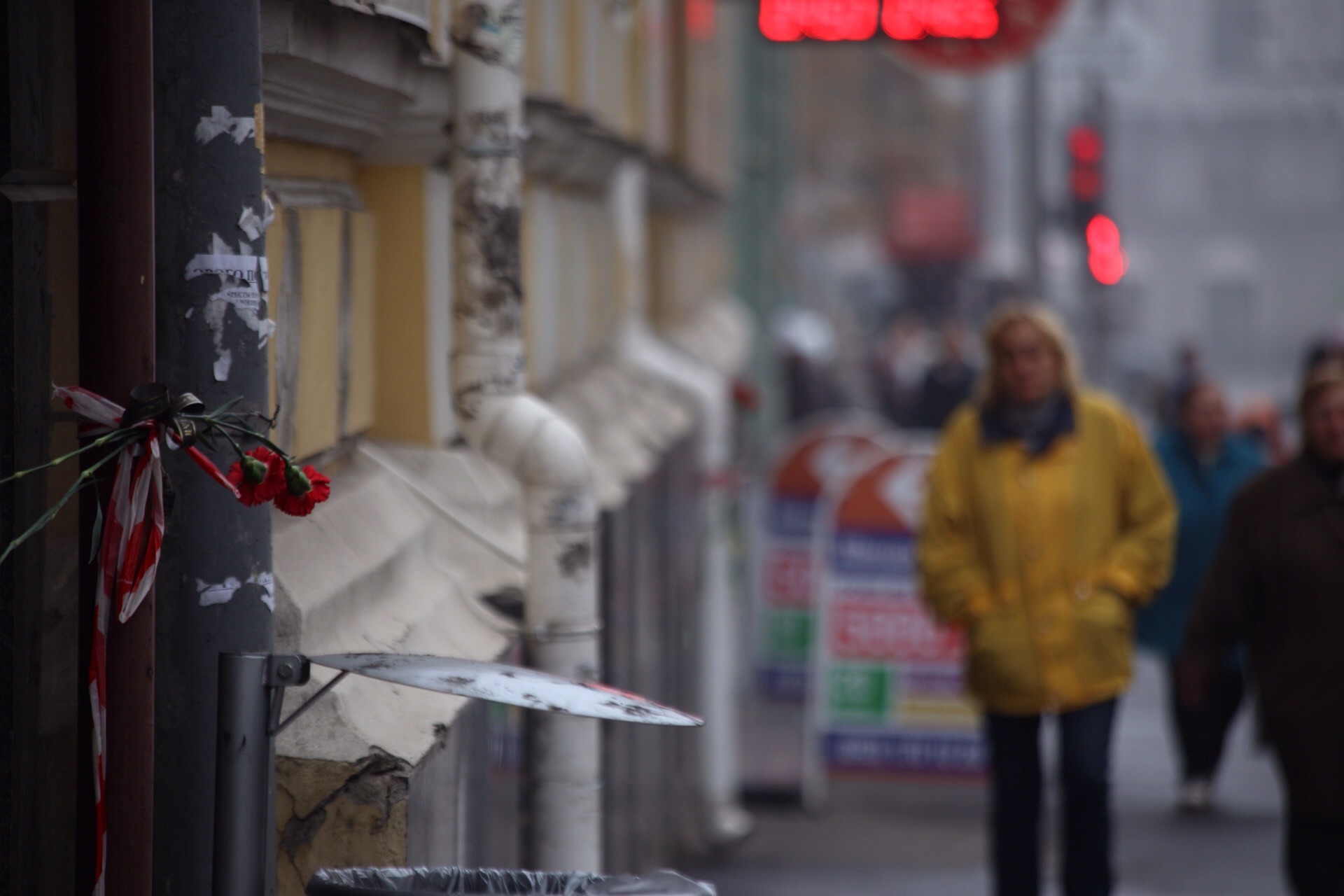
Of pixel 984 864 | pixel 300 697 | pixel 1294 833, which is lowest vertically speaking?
pixel 984 864

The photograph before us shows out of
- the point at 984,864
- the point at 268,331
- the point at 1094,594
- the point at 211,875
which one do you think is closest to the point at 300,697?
the point at 211,875

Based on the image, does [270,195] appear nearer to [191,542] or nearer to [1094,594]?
[191,542]

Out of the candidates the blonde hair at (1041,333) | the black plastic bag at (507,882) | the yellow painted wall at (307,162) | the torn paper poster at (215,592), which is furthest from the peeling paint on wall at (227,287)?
the blonde hair at (1041,333)

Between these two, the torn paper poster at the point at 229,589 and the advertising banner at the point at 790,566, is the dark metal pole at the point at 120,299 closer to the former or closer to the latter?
the torn paper poster at the point at 229,589

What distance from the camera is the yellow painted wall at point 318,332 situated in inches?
124

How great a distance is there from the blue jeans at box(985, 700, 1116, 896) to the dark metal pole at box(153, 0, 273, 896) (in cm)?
298

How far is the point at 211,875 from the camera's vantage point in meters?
2.17

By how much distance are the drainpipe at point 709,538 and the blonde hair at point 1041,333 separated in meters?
2.37

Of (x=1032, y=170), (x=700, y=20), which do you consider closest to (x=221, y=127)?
(x=1032, y=170)

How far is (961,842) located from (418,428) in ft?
12.9

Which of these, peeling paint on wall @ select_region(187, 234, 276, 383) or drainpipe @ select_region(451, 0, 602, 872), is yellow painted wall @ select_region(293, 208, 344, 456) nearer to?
drainpipe @ select_region(451, 0, 602, 872)

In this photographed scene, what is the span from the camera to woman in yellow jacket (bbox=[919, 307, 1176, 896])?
469cm

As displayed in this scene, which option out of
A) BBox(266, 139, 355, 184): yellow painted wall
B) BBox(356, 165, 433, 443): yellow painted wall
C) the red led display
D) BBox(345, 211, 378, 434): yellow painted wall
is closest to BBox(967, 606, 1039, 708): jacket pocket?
BBox(356, 165, 433, 443): yellow painted wall

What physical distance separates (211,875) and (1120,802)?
Answer: 604cm
